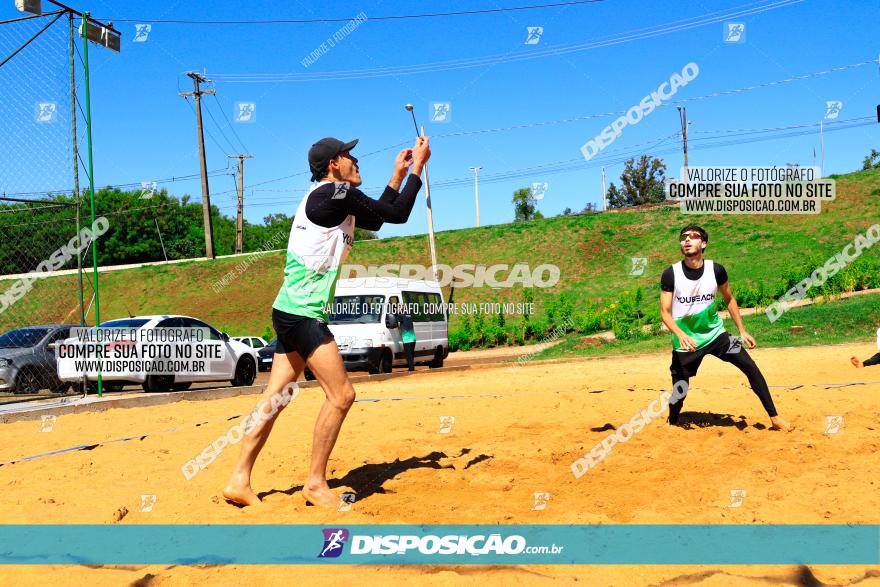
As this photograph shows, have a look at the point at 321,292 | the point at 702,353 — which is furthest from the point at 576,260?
the point at 321,292

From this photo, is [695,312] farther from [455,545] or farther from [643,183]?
[643,183]

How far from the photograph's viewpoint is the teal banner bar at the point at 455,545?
3.62m

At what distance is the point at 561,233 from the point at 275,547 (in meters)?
48.0

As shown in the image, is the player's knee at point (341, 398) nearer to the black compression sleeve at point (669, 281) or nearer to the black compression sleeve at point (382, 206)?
the black compression sleeve at point (382, 206)

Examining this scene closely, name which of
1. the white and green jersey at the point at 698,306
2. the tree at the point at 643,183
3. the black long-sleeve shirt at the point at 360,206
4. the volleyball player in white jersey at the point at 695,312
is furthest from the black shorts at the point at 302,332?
the tree at the point at 643,183

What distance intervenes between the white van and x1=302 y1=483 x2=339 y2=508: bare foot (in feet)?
36.8

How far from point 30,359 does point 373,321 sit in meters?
6.97

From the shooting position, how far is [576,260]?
4628 centimetres

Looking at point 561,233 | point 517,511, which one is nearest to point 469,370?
point 517,511

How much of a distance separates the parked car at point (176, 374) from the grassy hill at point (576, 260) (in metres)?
14.5

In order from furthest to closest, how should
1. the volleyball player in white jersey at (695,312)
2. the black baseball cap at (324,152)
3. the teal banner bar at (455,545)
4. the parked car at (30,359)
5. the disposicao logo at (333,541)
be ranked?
the parked car at (30,359)
the volleyball player in white jersey at (695,312)
the black baseball cap at (324,152)
the disposicao logo at (333,541)
the teal banner bar at (455,545)

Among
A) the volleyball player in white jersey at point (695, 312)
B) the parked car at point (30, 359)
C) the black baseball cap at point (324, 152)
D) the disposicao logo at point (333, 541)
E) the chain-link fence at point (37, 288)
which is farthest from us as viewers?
the parked car at point (30, 359)

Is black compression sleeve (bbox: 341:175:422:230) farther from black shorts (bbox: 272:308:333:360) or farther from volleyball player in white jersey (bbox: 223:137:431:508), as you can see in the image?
black shorts (bbox: 272:308:333:360)

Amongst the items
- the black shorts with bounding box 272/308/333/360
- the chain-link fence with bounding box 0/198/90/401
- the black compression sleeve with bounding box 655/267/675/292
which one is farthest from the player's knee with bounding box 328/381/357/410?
the chain-link fence with bounding box 0/198/90/401
